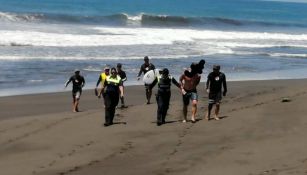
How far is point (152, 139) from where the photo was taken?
13727 mm

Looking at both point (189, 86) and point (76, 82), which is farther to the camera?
point (76, 82)

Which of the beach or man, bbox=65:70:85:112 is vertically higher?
man, bbox=65:70:85:112

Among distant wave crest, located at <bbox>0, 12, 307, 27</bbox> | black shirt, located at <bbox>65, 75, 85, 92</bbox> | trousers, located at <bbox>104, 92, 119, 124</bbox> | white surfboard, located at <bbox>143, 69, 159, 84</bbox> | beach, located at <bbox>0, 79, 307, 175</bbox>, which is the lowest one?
beach, located at <bbox>0, 79, 307, 175</bbox>

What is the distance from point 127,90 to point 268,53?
63.0 feet

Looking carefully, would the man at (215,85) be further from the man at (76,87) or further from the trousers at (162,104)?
the man at (76,87)

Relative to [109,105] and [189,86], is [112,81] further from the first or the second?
[189,86]

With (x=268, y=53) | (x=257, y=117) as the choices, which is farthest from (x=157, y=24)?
(x=257, y=117)

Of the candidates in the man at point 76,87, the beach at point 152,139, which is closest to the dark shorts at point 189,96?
the beach at point 152,139

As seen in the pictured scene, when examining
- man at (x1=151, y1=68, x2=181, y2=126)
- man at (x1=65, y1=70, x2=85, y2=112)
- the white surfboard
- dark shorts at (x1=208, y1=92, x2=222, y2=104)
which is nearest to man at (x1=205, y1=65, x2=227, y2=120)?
dark shorts at (x1=208, y1=92, x2=222, y2=104)

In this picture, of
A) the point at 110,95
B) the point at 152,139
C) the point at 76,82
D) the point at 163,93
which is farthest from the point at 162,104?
the point at 76,82

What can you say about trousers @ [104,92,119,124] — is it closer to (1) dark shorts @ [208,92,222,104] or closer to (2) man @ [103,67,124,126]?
(2) man @ [103,67,124,126]

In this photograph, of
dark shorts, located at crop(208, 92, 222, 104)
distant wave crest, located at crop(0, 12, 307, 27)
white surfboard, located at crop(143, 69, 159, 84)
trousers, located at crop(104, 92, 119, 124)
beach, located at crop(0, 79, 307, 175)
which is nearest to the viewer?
beach, located at crop(0, 79, 307, 175)

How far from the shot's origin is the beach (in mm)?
11352

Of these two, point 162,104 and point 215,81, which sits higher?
point 215,81
